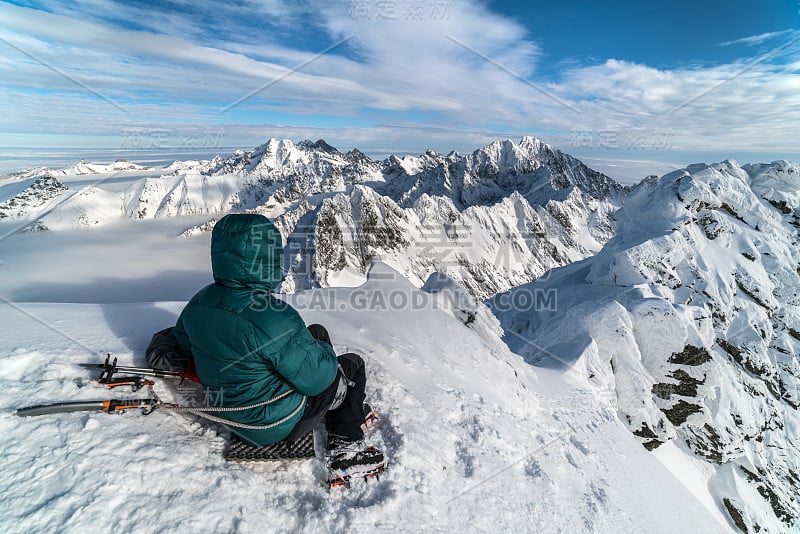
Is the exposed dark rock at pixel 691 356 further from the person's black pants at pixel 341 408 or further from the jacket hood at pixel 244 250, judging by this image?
the jacket hood at pixel 244 250

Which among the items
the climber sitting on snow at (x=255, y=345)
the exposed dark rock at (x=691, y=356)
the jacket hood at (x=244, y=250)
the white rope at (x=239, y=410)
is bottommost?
the exposed dark rock at (x=691, y=356)

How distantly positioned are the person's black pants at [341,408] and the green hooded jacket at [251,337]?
217 mm

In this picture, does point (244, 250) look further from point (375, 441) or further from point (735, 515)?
point (735, 515)

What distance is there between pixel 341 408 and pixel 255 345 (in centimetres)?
178

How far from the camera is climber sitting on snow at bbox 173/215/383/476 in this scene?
3600 mm

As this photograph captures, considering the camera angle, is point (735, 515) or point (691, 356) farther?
point (735, 515)

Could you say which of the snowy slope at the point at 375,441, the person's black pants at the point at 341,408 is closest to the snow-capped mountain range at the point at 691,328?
the snowy slope at the point at 375,441

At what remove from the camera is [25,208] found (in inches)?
6383

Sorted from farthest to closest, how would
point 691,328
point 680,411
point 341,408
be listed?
point 680,411 → point 691,328 → point 341,408

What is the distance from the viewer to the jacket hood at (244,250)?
349 cm

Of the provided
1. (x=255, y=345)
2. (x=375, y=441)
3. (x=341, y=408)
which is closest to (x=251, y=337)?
(x=255, y=345)

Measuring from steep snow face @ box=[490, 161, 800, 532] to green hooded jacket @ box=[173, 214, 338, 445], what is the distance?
1243 centimetres

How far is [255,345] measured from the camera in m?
3.65

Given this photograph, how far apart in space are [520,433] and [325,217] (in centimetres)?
16112
